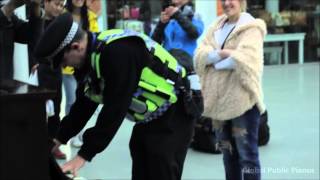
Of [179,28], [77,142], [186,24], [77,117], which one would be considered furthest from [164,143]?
[77,142]

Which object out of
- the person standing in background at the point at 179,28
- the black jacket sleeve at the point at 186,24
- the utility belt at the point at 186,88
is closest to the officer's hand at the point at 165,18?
the person standing in background at the point at 179,28

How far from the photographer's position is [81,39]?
237 cm

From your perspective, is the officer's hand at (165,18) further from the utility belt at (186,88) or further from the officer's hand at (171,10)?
the utility belt at (186,88)

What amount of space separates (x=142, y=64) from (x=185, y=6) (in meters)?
3.46

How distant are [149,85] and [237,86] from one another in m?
1.41

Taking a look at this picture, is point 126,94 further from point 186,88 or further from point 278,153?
point 278,153

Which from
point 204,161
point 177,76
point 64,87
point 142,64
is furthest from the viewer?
point 64,87

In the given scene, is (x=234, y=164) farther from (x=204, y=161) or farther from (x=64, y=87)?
(x=64, y=87)

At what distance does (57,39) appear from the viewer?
2211 mm

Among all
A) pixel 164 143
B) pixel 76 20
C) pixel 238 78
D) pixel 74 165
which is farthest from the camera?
pixel 76 20

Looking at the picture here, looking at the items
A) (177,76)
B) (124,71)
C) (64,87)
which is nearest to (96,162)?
(64,87)

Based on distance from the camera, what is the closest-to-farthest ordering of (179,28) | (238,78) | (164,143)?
(164,143)
(238,78)
(179,28)

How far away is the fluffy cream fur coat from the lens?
3908 mm

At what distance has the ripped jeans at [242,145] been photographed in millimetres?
3951
